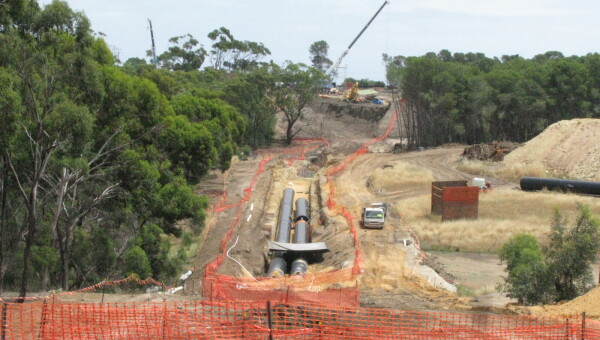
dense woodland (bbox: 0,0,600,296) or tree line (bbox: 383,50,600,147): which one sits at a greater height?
tree line (bbox: 383,50,600,147)

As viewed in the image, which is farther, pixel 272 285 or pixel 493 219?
pixel 493 219

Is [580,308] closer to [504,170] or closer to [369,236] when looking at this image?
[369,236]

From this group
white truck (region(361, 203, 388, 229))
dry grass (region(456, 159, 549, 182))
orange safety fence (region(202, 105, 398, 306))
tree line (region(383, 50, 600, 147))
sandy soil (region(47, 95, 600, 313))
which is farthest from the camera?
tree line (region(383, 50, 600, 147))

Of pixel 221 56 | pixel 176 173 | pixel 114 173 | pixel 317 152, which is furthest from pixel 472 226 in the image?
pixel 221 56

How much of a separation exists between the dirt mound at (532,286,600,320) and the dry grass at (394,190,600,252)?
37.4 ft

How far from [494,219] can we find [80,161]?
28215mm

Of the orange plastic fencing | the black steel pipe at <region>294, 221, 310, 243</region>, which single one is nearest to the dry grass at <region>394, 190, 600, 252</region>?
the black steel pipe at <region>294, 221, 310, 243</region>

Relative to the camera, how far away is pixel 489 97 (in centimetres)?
8012

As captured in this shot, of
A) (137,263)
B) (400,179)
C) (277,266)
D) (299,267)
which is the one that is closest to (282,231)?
(277,266)

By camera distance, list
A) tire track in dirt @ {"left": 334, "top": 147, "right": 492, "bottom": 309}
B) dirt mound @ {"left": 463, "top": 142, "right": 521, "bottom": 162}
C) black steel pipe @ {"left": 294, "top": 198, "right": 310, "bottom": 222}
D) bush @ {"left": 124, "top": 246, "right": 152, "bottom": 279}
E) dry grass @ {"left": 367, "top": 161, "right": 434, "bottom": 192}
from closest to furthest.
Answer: tire track in dirt @ {"left": 334, "top": 147, "right": 492, "bottom": 309}
bush @ {"left": 124, "top": 246, "right": 152, "bottom": 279}
black steel pipe @ {"left": 294, "top": 198, "right": 310, "bottom": 222}
dry grass @ {"left": 367, "top": 161, "right": 434, "bottom": 192}
dirt mound @ {"left": 463, "top": 142, "right": 521, "bottom": 162}

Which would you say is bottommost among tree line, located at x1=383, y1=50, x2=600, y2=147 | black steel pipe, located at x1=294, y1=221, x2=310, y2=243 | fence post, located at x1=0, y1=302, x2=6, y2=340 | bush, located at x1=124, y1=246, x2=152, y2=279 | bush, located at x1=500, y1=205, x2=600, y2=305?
black steel pipe, located at x1=294, y1=221, x2=310, y2=243

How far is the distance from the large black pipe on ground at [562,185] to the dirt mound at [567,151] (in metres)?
8.25

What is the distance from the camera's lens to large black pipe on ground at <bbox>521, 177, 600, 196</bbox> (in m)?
48.7

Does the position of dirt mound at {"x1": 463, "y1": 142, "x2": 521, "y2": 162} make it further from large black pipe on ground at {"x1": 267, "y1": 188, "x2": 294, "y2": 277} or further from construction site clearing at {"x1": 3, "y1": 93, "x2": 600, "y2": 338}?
large black pipe on ground at {"x1": 267, "y1": 188, "x2": 294, "y2": 277}
